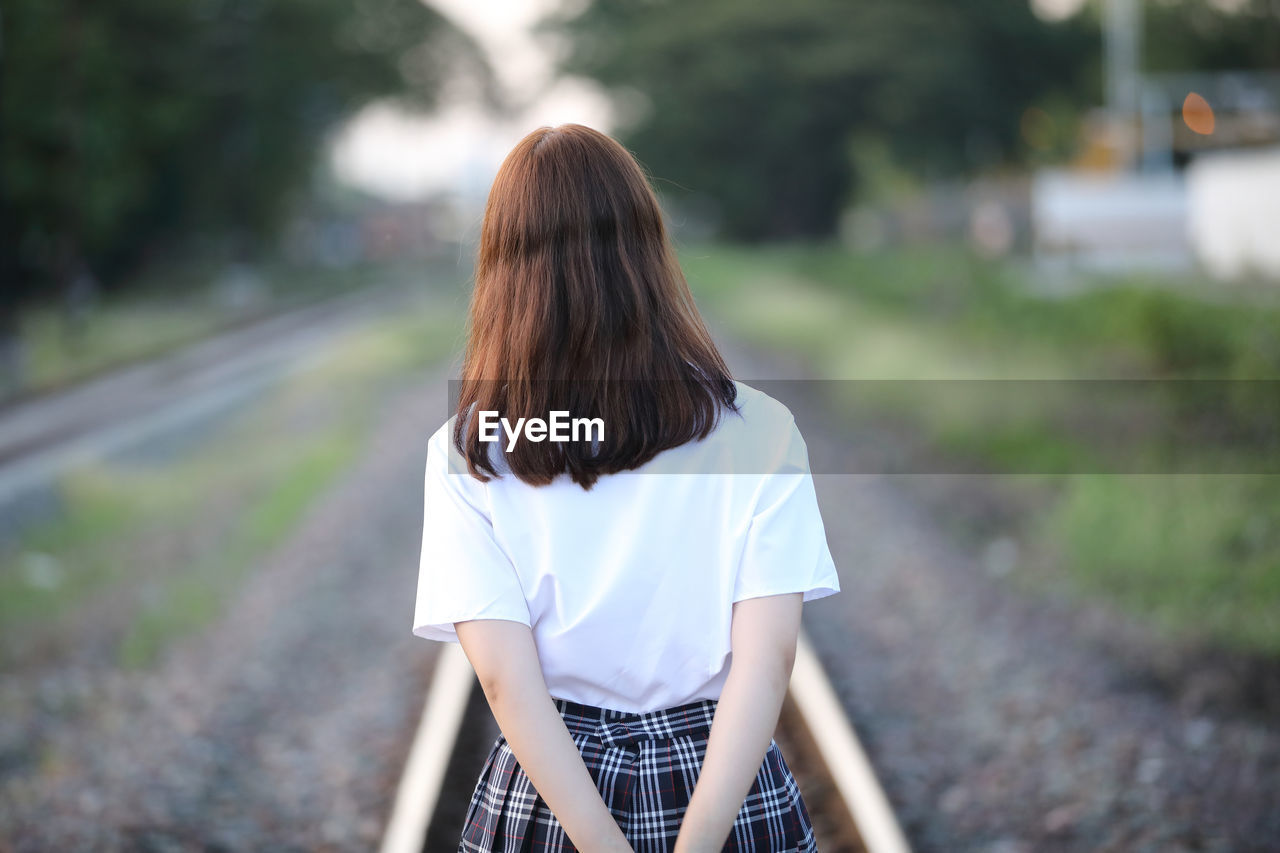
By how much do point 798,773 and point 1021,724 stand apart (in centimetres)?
128

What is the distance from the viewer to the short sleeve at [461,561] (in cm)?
151

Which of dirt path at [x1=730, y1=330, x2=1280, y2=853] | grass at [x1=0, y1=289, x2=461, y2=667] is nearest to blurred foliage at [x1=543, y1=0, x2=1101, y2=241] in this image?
grass at [x1=0, y1=289, x2=461, y2=667]

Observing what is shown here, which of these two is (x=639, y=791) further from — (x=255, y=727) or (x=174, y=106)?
(x=174, y=106)

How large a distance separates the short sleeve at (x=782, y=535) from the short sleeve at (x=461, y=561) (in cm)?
31

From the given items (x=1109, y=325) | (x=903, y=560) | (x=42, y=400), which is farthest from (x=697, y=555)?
(x=42, y=400)

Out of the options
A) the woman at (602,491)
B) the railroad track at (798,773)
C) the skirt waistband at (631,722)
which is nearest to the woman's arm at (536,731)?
the woman at (602,491)

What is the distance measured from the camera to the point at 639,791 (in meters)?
1.60

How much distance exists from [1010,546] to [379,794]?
4.13 meters

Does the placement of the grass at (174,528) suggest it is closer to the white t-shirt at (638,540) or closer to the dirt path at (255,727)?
the dirt path at (255,727)

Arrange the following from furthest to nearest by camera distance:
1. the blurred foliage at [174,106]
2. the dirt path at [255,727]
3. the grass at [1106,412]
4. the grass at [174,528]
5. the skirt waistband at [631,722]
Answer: the blurred foliage at [174,106] → the grass at [174,528] → the grass at [1106,412] → the dirt path at [255,727] → the skirt waistband at [631,722]

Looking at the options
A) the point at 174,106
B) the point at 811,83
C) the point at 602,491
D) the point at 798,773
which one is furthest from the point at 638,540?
the point at 811,83

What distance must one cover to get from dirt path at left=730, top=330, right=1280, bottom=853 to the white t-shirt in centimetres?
271

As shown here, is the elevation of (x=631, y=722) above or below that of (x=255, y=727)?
above

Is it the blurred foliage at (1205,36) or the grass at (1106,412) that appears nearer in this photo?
the grass at (1106,412)
